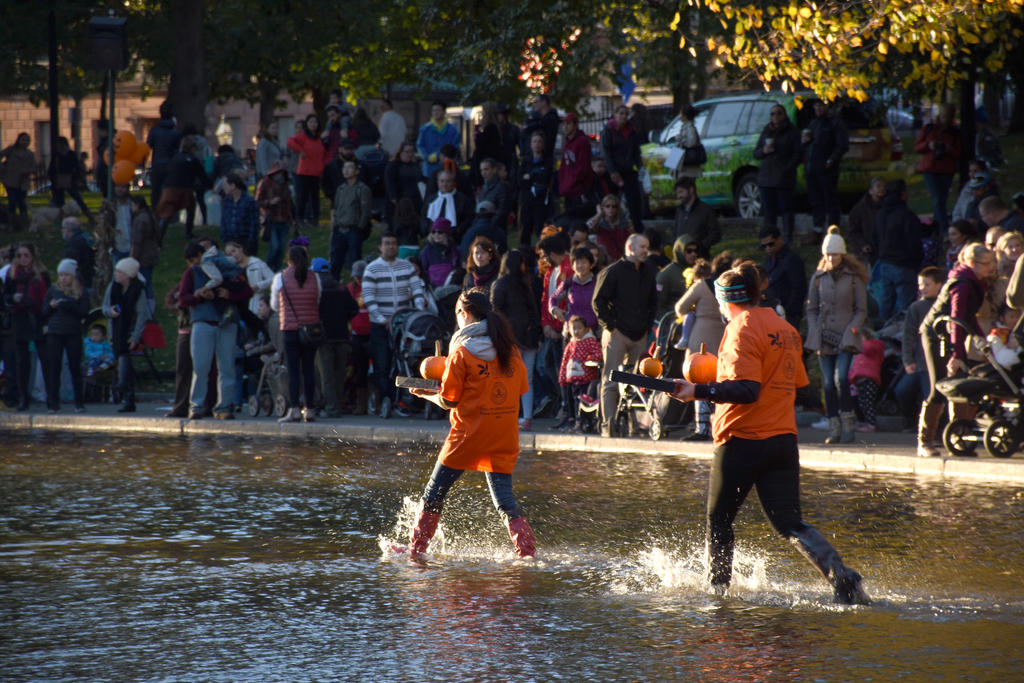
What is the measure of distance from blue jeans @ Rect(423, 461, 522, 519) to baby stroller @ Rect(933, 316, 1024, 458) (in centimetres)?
557

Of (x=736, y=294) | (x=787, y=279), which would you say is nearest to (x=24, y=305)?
(x=787, y=279)

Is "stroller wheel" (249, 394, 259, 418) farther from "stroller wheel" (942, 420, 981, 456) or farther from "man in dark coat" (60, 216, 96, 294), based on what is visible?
"stroller wheel" (942, 420, 981, 456)

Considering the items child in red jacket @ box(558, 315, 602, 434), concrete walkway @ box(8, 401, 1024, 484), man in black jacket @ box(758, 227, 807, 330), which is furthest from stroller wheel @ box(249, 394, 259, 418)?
man in black jacket @ box(758, 227, 807, 330)

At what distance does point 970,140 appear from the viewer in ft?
72.5

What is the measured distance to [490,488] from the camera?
30.7ft

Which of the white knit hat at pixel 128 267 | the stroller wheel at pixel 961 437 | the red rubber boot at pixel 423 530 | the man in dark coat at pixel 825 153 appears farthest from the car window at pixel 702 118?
the red rubber boot at pixel 423 530

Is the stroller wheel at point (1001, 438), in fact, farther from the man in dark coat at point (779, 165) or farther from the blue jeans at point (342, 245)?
the blue jeans at point (342, 245)

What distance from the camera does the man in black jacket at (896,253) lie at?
17.5 m

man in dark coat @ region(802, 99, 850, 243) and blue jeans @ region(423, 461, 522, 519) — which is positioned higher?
man in dark coat @ region(802, 99, 850, 243)

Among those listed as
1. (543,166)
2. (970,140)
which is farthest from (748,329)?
(970,140)

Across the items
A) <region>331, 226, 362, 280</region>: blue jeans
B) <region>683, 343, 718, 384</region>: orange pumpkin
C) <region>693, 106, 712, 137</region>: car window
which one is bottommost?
<region>683, 343, 718, 384</region>: orange pumpkin

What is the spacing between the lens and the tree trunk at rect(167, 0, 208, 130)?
108 feet

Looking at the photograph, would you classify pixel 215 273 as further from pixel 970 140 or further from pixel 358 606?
pixel 970 140

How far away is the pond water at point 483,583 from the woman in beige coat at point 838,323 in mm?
1505
